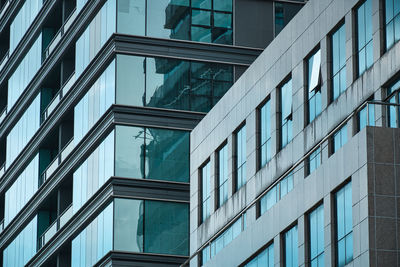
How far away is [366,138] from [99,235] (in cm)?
2760

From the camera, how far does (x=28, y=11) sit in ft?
283

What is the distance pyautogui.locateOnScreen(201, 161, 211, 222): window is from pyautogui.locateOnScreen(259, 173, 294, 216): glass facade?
317 inches

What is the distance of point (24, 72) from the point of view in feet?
282

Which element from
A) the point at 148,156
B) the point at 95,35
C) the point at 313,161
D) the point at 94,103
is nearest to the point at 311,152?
the point at 313,161

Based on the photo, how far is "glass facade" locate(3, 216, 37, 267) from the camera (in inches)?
3115

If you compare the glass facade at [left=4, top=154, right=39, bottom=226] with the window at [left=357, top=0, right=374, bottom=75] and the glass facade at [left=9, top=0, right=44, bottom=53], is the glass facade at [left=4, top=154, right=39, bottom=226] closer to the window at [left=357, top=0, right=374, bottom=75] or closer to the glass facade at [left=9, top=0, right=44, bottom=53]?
the glass facade at [left=9, top=0, right=44, bottom=53]

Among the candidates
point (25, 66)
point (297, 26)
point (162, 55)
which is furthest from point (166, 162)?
point (25, 66)

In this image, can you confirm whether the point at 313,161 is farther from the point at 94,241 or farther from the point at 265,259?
the point at 94,241

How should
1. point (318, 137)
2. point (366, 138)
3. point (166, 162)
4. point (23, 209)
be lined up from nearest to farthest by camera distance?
point (366, 138), point (318, 137), point (166, 162), point (23, 209)

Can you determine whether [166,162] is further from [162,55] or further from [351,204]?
[351,204]

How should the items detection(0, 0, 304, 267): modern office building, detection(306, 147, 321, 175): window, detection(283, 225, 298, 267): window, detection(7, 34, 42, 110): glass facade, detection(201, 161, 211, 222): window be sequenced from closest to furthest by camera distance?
detection(306, 147, 321, 175): window < detection(283, 225, 298, 267): window < detection(201, 161, 211, 222): window < detection(0, 0, 304, 267): modern office building < detection(7, 34, 42, 110): glass facade

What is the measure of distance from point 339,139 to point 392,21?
14.2ft

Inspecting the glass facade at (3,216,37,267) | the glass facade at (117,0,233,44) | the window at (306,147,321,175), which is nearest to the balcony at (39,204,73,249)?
the glass facade at (3,216,37,267)

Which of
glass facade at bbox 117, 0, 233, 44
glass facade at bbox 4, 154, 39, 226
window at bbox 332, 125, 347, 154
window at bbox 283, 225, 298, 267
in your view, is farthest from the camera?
glass facade at bbox 4, 154, 39, 226
